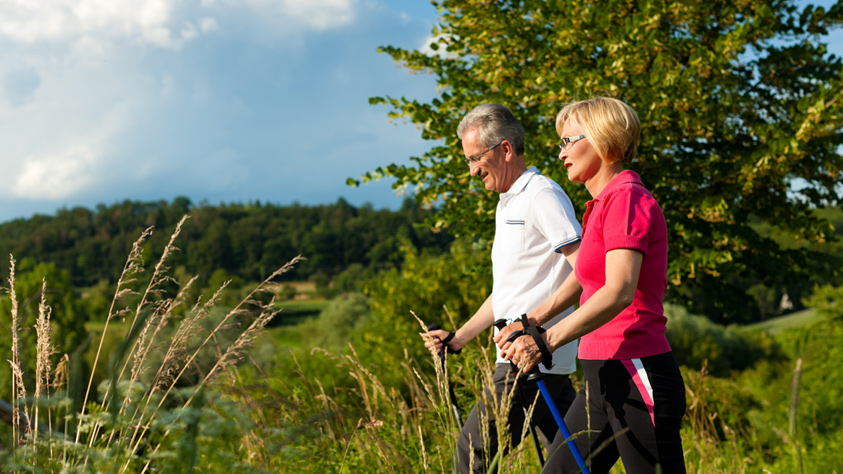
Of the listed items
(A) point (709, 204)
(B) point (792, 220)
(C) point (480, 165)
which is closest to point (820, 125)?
(A) point (709, 204)

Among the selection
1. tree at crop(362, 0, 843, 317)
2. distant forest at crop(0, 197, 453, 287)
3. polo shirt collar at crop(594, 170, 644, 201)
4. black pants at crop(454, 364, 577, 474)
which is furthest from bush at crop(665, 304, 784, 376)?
distant forest at crop(0, 197, 453, 287)

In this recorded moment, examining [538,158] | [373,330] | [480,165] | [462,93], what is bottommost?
[373,330]

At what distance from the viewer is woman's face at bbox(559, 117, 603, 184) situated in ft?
6.81

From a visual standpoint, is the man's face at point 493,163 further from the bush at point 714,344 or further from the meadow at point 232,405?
the bush at point 714,344

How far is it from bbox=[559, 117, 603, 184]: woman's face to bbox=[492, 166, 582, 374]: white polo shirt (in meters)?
0.25

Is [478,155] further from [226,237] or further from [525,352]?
[226,237]

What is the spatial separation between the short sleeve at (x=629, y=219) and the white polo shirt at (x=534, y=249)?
45 cm

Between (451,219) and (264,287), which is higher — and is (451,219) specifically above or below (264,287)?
above

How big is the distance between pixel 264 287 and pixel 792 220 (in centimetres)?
825

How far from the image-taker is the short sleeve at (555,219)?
2.31 m

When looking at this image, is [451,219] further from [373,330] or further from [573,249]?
[373,330]

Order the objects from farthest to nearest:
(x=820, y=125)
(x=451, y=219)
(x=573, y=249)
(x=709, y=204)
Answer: (x=451, y=219)
(x=709, y=204)
(x=820, y=125)
(x=573, y=249)

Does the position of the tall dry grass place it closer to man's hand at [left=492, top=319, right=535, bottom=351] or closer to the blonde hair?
man's hand at [left=492, top=319, right=535, bottom=351]

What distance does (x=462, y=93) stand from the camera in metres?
8.34
